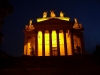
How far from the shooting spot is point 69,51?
36.8 metres

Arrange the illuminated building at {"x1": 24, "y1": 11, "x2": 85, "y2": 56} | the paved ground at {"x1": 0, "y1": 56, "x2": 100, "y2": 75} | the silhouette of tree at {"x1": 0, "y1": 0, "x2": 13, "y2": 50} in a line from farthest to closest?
the illuminated building at {"x1": 24, "y1": 11, "x2": 85, "y2": 56} < the silhouette of tree at {"x1": 0, "y1": 0, "x2": 13, "y2": 50} < the paved ground at {"x1": 0, "y1": 56, "x2": 100, "y2": 75}

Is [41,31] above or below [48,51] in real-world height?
above

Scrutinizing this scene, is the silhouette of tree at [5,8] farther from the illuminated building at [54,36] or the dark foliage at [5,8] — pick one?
the illuminated building at [54,36]

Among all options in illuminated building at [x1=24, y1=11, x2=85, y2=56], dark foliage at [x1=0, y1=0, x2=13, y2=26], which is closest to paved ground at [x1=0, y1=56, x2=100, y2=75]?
dark foliage at [x1=0, y1=0, x2=13, y2=26]

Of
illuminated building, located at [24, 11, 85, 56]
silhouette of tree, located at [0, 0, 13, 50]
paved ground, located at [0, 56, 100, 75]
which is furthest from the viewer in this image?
illuminated building, located at [24, 11, 85, 56]

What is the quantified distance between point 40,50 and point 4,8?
2015 centimetres

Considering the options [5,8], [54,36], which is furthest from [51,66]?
[54,36]

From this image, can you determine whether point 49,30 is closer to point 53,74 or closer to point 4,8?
point 4,8

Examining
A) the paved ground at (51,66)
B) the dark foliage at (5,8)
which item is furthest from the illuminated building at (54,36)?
the dark foliage at (5,8)

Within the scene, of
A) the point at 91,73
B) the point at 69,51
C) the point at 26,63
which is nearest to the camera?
the point at 91,73

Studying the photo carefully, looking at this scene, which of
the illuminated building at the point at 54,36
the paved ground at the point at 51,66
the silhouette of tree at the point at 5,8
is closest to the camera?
the paved ground at the point at 51,66

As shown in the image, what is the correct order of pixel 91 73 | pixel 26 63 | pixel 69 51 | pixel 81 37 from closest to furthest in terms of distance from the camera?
pixel 91 73 → pixel 26 63 → pixel 69 51 → pixel 81 37

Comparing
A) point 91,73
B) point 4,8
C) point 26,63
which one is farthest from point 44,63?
point 4,8

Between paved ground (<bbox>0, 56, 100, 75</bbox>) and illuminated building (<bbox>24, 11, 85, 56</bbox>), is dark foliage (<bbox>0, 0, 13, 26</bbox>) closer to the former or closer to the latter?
paved ground (<bbox>0, 56, 100, 75</bbox>)
